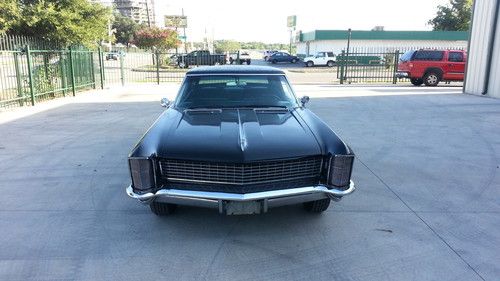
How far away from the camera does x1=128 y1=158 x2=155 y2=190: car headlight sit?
3.75 m

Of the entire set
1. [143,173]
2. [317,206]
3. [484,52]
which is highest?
[484,52]

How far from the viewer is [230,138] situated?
12.9ft

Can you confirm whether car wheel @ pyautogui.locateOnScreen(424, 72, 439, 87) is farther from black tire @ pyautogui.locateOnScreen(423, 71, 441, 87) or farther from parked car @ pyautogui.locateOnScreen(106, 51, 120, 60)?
parked car @ pyautogui.locateOnScreen(106, 51, 120, 60)

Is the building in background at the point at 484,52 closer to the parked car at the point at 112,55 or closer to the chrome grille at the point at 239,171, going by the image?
the chrome grille at the point at 239,171

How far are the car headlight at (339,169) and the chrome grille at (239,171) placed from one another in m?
0.14

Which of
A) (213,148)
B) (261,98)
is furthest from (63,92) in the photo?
(213,148)

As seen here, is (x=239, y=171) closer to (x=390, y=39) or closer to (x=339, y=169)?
(x=339, y=169)

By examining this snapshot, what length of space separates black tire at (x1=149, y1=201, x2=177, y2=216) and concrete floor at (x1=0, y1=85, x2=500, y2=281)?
8 centimetres

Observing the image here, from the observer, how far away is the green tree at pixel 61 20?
13523 mm

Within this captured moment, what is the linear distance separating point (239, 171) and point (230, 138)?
0.41 metres

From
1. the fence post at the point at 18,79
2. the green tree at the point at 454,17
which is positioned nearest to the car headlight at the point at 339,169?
the fence post at the point at 18,79

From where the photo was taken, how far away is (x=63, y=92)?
49.0 feet

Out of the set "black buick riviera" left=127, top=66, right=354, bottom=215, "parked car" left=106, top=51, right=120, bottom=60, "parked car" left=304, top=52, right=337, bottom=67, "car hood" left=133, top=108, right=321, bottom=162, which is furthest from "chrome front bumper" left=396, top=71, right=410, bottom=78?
"parked car" left=304, top=52, right=337, bottom=67

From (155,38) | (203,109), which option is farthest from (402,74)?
(155,38)
